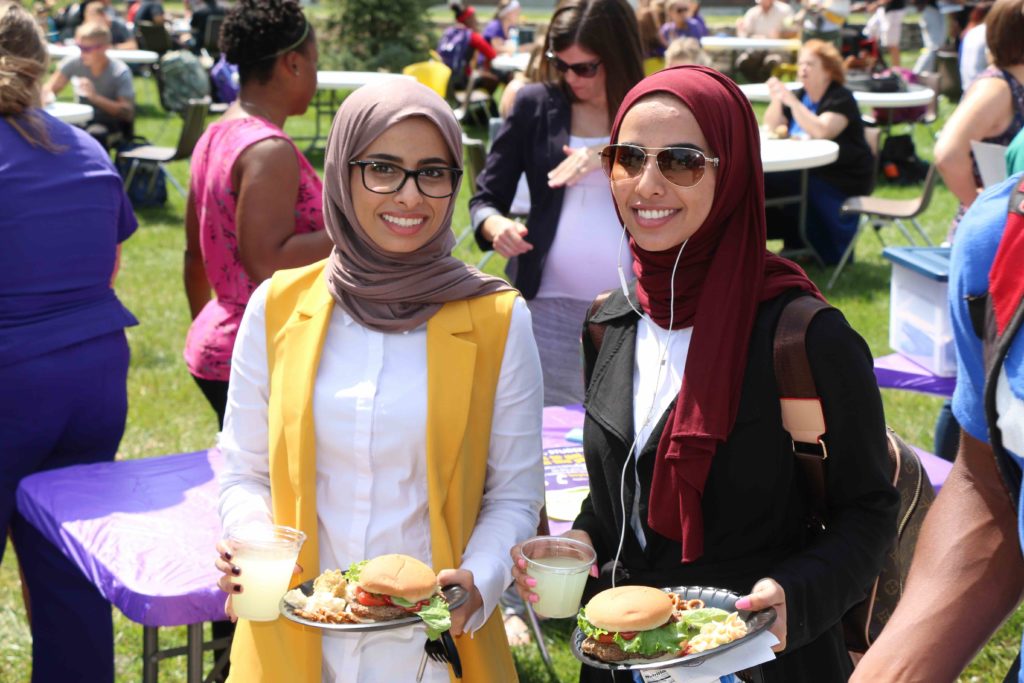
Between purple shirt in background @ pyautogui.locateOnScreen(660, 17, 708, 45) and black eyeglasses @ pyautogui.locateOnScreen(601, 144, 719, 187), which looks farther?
purple shirt in background @ pyautogui.locateOnScreen(660, 17, 708, 45)

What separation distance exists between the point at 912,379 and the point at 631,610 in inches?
121

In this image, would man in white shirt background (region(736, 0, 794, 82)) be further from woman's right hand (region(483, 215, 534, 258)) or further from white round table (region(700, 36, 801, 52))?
woman's right hand (region(483, 215, 534, 258))

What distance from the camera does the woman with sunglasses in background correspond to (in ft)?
13.6

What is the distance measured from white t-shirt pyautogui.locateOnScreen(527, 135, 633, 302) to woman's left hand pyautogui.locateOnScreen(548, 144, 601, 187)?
68mm

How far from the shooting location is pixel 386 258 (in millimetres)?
2496

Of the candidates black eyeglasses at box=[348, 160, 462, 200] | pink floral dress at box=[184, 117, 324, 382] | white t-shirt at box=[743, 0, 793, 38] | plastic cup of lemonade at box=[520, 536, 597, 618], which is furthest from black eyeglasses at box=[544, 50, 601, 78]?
white t-shirt at box=[743, 0, 793, 38]

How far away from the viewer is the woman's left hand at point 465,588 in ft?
7.32

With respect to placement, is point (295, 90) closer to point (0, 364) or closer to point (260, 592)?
point (0, 364)

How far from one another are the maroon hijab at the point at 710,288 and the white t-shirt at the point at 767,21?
18.5m

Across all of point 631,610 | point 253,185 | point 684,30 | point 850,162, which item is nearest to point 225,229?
point 253,185

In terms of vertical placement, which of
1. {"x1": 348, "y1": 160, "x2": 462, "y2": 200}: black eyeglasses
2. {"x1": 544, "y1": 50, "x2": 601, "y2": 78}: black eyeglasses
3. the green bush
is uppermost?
{"x1": 348, "y1": 160, "x2": 462, "y2": 200}: black eyeglasses

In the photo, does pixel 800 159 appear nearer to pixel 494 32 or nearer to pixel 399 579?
pixel 399 579

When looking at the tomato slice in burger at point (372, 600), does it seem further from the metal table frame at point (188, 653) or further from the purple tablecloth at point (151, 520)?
the metal table frame at point (188, 653)

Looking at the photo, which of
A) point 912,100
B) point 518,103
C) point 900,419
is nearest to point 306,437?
point 518,103
